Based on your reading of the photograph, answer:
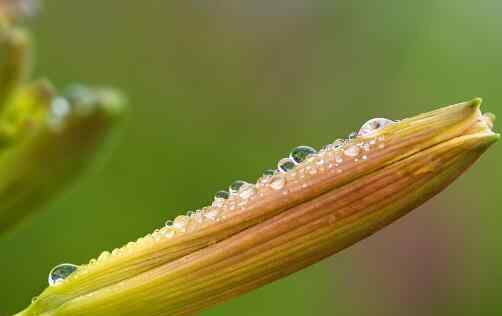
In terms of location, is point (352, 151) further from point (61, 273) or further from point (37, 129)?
point (37, 129)

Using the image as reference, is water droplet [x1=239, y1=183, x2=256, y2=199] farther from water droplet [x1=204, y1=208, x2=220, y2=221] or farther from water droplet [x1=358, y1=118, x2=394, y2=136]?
water droplet [x1=358, y1=118, x2=394, y2=136]

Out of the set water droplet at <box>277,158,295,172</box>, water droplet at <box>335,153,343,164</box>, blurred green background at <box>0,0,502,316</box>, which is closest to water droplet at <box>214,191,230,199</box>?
water droplet at <box>277,158,295,172</box>

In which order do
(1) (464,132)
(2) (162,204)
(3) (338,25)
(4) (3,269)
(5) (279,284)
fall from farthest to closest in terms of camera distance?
(3) (338,25) < (5) (279,284) < (2) (162,204) < (4) (3,269) < (1) (464,132)

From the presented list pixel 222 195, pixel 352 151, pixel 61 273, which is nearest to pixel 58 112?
pixel 61 273

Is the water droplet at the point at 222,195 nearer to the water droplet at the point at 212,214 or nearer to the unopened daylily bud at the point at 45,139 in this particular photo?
the water droplet at the point at 212,214

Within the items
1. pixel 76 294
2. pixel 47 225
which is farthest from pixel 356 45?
pixel 76 294

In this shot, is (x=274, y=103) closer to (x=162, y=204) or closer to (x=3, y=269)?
(x=162, y=204)

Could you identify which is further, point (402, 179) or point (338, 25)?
point (338, 25)

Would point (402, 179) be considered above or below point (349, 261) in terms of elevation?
below

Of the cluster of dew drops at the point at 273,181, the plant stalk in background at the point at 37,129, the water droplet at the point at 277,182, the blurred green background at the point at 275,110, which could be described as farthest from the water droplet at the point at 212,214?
the blurred green background at the point at 275,110
